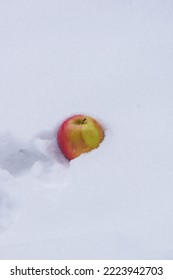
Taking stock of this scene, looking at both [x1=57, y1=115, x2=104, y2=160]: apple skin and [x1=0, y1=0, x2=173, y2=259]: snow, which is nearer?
[x1=0, y1=0, x2=173, y2=259]: snow

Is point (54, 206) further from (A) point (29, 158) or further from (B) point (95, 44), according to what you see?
(B) point (95, 44)

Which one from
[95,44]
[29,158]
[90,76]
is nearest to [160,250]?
[29,158]

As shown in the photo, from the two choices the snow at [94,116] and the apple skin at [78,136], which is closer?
the snow at [94,116]

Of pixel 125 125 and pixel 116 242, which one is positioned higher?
pixel 125 125
